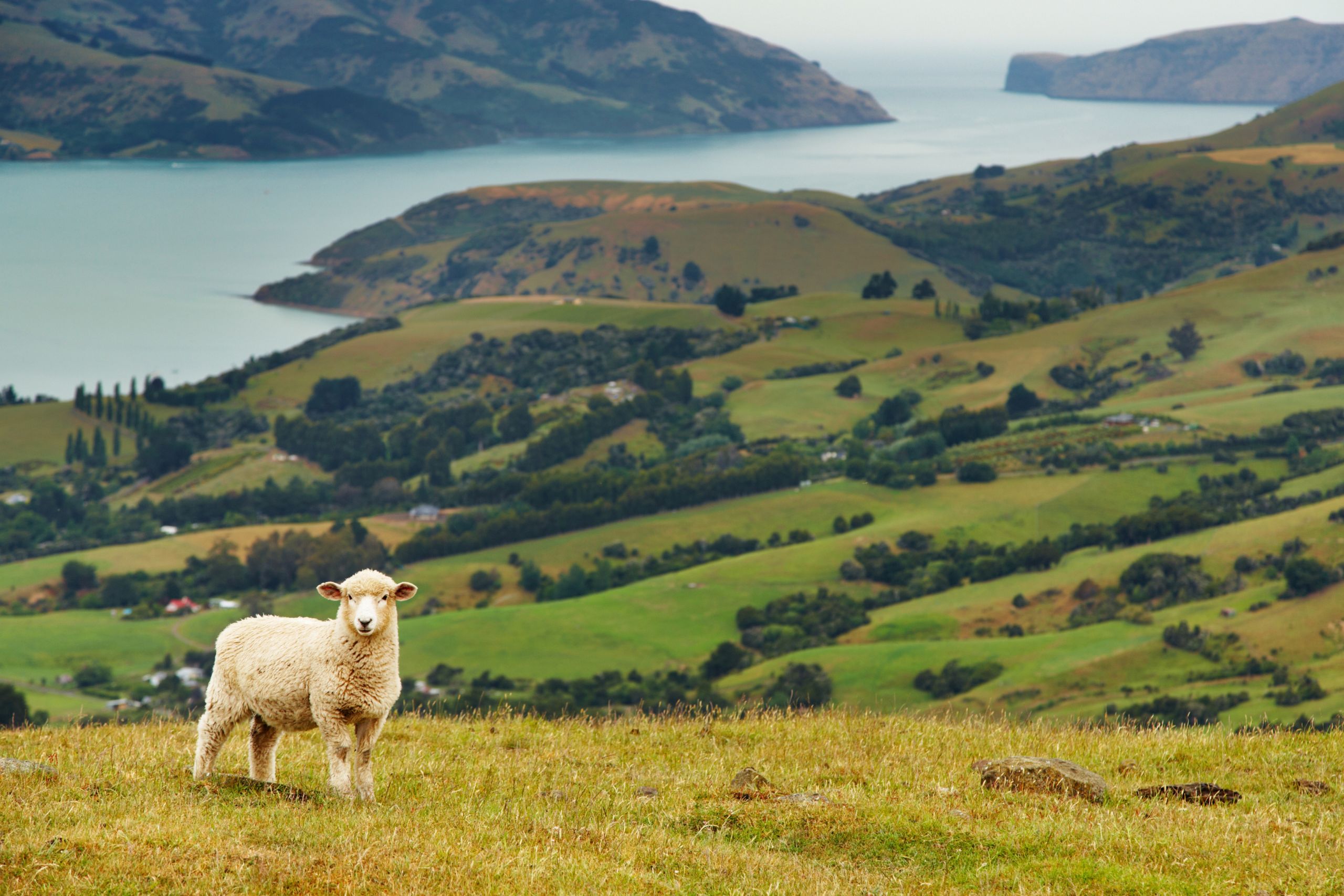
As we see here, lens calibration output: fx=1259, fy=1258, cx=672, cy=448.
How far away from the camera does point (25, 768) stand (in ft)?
42.2

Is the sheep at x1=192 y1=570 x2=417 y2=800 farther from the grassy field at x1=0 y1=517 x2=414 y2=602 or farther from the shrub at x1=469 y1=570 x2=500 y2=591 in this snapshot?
the grassy field at x1=0 y1=517 x2=414 y2=602

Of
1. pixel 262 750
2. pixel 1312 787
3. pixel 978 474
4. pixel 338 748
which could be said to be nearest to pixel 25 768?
pixel 262 750

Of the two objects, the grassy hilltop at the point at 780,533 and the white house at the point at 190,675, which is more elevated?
the grassy hilltop at the point at 780,533

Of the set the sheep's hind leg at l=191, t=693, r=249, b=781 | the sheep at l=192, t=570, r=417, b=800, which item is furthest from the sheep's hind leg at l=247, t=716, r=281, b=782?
the sheep's hind leg at l=191, t=693, r=249, b=781

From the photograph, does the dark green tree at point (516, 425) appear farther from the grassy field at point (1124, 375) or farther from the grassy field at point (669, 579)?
the grassy field at point (669, 579)

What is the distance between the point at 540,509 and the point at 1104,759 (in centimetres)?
13618

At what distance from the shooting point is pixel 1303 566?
295ft

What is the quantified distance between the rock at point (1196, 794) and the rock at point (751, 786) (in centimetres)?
412

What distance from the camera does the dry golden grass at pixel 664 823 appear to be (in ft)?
33.7

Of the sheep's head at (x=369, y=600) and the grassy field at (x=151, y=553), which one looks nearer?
the sheep's head at (x=369, y=600)

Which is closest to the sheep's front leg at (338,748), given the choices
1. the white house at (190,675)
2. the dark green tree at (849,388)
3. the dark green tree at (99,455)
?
the white house at (190,675)

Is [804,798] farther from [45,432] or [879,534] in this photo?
[45,432]

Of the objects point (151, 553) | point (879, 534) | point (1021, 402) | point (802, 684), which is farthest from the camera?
point (1021, 402)

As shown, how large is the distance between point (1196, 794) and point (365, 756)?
8887 mm
